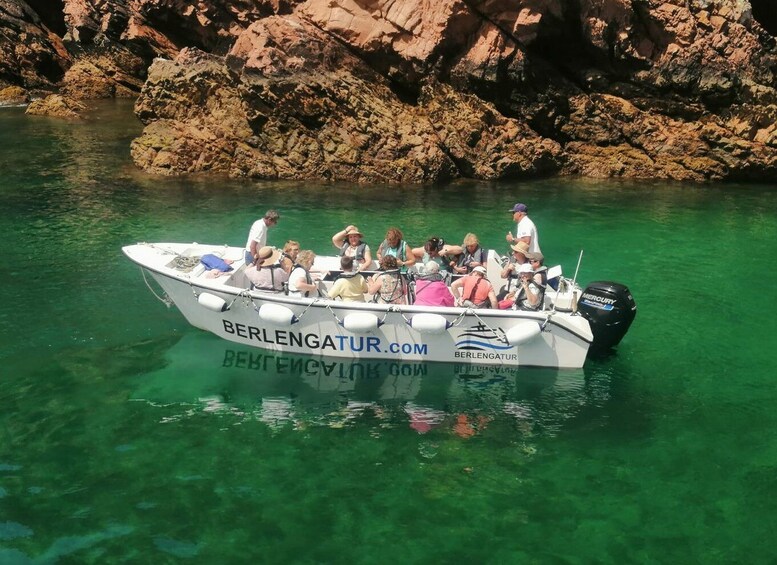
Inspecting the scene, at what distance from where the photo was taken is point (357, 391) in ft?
32.0

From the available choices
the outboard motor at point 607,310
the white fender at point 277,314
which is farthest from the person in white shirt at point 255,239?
the outboard motor at point 607,310

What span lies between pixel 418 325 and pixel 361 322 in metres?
0.75

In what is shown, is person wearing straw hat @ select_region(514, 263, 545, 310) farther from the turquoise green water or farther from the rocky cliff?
the rocky cliff

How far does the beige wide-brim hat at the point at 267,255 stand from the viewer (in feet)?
35.6

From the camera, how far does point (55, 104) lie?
30734 millimetres

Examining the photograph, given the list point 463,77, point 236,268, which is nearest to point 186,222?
point 236,268

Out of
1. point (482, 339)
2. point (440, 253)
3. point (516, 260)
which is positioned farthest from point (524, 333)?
point (440, 253)

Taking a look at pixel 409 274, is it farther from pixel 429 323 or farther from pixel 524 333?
pixel 524 333

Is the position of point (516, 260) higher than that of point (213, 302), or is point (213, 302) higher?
point (516, 260)

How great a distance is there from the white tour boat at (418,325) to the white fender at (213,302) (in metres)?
0.01

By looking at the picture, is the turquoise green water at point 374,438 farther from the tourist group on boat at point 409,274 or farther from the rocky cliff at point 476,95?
the rocky cliff at point 476,95

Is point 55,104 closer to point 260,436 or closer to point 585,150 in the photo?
point 585,150

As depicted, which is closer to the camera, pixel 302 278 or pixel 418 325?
pixel 418 325

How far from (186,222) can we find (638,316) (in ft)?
31.7
